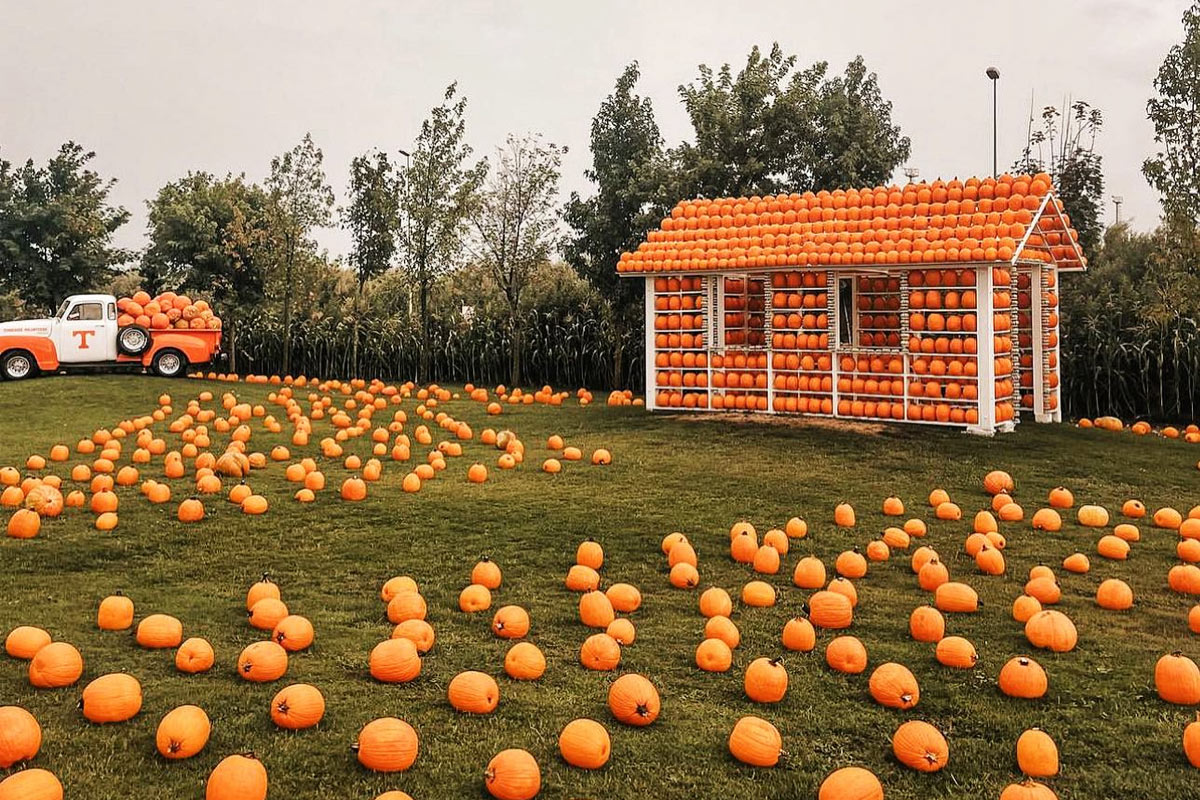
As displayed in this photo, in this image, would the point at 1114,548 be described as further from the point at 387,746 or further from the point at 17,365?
the point at 17,365

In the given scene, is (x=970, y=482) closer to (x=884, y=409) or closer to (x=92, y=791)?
(x=884, y=409)

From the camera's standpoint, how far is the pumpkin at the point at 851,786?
3684mm

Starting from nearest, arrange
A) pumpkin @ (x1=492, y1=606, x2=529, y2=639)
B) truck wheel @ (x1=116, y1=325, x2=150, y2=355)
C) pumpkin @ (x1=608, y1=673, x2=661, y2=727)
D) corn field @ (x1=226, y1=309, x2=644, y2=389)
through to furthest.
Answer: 1. pumpkin @ (x1=608, y1=673, x2=661, y2=727)
2. pumpkin @ (x1=492, y1=606, x2=529, y2=639)
3. truck wheel @ (x1=116, y1=325, x2=150, y2=355)
4. corn field @ (x1=226, y1=309, x2=644, y2=389)

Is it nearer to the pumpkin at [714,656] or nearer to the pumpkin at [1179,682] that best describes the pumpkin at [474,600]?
the pumpkin at [714,656]

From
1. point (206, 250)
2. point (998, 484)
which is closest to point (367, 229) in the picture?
point (206, 250)

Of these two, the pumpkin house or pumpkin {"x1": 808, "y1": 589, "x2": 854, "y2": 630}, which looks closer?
pumpkin {"x1": 808, "y1": 589, "x2": 854, "y2": 630}

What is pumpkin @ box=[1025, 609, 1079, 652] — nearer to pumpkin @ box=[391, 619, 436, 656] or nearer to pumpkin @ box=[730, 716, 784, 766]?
pumpkin @ box=[730, 716, 784, 766]

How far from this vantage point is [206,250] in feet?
96.1

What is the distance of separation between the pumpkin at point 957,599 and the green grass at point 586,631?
0.10m

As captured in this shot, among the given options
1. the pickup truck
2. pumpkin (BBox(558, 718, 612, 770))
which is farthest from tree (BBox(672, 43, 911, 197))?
pumpkin (BBox(558, 718, 612, 770))

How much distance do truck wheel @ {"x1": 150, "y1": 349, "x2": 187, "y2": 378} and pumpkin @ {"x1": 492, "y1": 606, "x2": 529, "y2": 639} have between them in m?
17.6

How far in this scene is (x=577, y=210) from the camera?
2383 cm

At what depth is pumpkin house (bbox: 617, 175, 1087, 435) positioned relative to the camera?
13.4 meters

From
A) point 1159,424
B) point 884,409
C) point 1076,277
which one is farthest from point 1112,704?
point 1076,277
